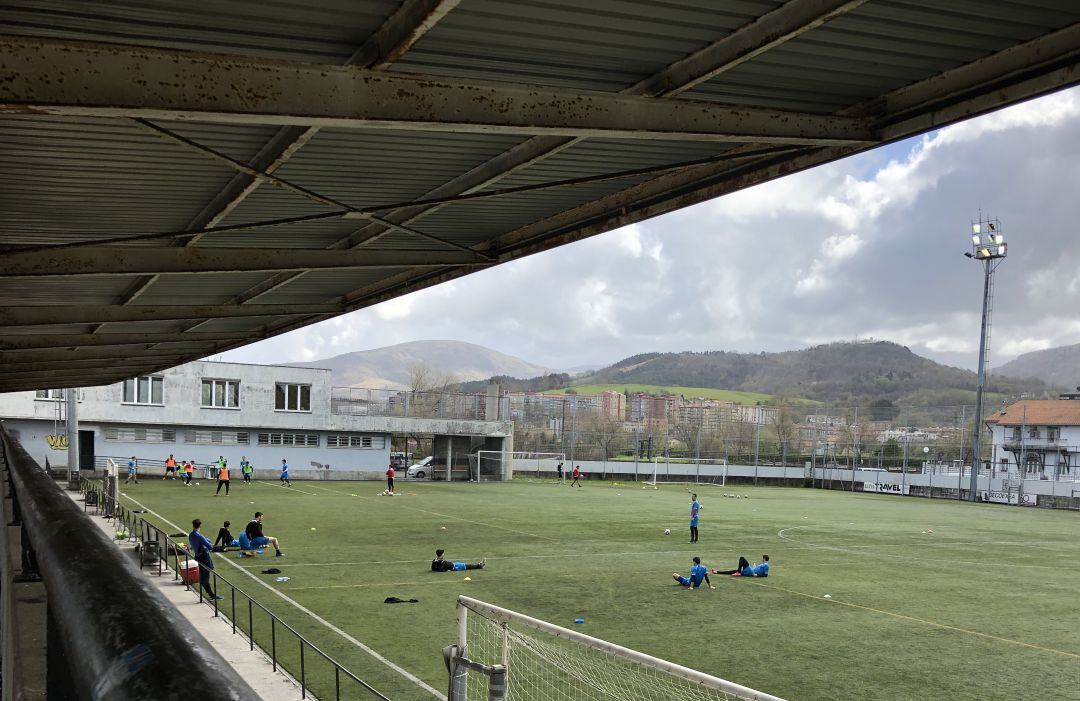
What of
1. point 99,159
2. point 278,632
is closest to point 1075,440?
point 278,632

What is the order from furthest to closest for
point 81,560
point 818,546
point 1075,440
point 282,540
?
point 1075,440 < point 818,546 < point 282,540 < point 81,560

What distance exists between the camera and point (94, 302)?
50.6 ft

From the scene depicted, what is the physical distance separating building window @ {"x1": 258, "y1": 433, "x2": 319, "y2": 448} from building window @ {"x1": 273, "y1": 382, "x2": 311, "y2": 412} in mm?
1741

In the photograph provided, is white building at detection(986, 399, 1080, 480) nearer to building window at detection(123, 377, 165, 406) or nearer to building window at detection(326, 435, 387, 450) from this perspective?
building window at detection(326, 435, 387, 450)

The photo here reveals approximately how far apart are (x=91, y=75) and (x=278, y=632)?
13955 mm

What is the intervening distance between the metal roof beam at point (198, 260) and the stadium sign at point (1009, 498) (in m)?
63.4

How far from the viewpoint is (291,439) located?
63.5 metres

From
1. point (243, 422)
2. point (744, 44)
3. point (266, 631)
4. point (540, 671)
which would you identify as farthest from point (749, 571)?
point (243, 422)

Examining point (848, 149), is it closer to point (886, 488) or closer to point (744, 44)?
point (744, 44)

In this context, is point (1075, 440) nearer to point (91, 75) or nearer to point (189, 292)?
point (189, 292)

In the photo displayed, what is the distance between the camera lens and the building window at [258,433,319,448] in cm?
6234

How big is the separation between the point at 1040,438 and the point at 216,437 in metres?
71.8

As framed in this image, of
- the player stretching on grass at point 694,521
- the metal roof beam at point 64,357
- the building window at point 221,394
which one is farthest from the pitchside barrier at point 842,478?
the metal roof beam at point 64,357

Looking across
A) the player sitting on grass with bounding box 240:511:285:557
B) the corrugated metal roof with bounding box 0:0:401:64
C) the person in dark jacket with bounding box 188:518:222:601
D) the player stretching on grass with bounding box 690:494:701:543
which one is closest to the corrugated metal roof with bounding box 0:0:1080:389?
the corrugated metal roof with bounding box 0:0:401:64
